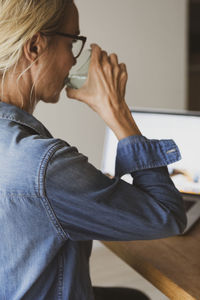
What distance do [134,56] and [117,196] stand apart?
1714 millimetres

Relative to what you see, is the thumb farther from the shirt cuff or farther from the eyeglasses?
the shirt cuff

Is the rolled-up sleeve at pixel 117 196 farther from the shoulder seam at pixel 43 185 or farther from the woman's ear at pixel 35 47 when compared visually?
the woman's ear at pixel 35 47

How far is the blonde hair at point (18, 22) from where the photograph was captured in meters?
0.67

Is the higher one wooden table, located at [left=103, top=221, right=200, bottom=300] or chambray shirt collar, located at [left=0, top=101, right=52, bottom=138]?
chambray shirt collar, located at [left=0, top=101, right=52, bottom=138]

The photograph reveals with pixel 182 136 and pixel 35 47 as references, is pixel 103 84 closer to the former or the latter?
pixel 35 47

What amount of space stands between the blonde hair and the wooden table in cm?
59

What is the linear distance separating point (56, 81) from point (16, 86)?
0.09 meters

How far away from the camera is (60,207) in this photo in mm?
623

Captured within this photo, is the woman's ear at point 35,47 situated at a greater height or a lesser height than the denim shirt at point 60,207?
greater

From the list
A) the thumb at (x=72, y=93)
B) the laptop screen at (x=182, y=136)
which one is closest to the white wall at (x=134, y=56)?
the laptop screen at (x=182, y=136)

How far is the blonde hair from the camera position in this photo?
2.18 ft

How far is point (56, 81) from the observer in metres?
0.82

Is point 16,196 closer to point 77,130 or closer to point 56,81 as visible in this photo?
point 56,81

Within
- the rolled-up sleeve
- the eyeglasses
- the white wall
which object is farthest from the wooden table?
the white wall
